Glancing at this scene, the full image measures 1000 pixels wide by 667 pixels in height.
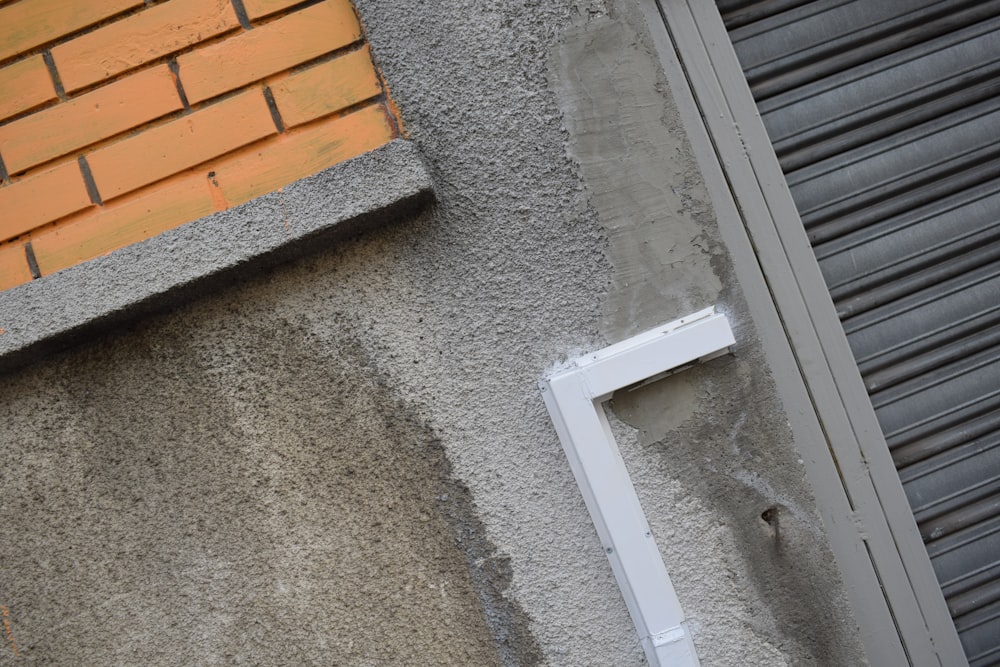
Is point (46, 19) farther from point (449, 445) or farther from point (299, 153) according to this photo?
point (449, 445)

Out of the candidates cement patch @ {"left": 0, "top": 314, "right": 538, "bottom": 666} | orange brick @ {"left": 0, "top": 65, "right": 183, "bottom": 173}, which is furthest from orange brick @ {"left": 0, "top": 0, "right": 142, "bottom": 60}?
cement patch @ {"left": 0, "top": 314, "right": 538, "bottom": 666}

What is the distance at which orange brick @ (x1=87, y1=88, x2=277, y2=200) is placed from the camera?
1566 millimetres

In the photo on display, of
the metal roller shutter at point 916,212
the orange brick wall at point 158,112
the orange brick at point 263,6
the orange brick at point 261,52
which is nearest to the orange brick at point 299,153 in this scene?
the orange brick wall at point 158,112

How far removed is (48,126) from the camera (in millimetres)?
1600

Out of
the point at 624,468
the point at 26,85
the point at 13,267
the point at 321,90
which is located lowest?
the point at 624,468

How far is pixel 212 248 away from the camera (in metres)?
1.52

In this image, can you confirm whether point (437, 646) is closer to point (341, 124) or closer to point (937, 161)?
point (341, 124)

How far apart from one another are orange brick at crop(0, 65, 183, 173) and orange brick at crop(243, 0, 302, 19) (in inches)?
8.9

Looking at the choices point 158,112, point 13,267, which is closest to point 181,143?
point 158,112

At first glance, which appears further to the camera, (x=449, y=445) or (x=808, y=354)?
(x=808, y=354)

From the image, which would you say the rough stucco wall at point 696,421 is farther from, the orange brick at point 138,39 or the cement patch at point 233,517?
the orange brick at point 138,39

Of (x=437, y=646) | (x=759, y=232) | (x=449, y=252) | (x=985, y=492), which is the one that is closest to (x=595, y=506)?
(x=437, y=646)

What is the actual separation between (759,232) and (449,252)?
72 cm

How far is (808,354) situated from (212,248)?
134cm
